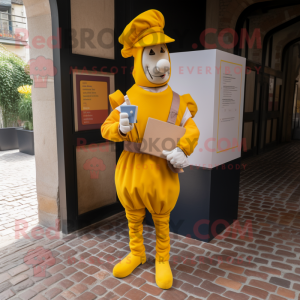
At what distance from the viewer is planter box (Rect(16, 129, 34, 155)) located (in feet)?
26.0

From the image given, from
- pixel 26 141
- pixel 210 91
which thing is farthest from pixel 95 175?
pixel 26 141

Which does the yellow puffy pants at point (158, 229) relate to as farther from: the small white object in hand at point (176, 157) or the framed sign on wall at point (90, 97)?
the framed sign on wall at point (90, 97)

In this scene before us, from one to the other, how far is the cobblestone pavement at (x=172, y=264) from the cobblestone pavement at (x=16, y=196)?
1.29ft

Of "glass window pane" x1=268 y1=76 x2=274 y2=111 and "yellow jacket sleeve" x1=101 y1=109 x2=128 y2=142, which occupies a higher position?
"glass window pane" x1=268 y1=76 x2=274 y2=111

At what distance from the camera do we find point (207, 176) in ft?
10.3

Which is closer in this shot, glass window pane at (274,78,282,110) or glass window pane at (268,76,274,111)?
glass window pane at (268,76,274,111)

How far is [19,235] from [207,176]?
7.32 feet

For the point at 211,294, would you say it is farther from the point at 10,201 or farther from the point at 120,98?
the point at 10,201

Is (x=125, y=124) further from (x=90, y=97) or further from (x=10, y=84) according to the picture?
(x=10, y=84)

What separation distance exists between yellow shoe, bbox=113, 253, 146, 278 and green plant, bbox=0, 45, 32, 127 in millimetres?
9201

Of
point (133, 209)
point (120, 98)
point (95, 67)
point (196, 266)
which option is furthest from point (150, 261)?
point (95, 67)

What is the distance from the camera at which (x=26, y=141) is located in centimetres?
805

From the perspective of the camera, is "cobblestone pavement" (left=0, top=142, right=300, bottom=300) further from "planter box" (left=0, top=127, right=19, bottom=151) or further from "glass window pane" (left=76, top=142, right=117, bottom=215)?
"planter box" (left=0, top=127, right=19, bottom=151)

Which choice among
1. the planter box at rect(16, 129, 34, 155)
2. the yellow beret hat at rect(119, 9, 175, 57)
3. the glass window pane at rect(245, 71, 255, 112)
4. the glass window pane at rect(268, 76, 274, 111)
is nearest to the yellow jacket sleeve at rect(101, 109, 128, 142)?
the yellow beret hat at rect(119, 9, 175, 57)
